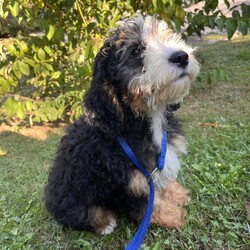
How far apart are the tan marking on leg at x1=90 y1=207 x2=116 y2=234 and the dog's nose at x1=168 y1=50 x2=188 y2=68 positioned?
1.21 m

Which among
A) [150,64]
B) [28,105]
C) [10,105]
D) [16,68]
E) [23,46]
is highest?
[150,64]

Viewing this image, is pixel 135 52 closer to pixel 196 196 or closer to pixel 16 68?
pixel 196 196

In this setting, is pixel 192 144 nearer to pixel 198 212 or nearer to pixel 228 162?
Answer: pixel 228 162

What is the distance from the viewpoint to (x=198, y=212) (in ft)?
9.45

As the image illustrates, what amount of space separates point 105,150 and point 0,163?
379cm

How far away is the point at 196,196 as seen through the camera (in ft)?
10.1

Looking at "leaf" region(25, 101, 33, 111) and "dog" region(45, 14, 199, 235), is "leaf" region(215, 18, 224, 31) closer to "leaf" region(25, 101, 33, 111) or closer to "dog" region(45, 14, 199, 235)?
"dog" region(45, 14, 199, 235)

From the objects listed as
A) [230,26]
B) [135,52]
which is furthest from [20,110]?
[135,52]

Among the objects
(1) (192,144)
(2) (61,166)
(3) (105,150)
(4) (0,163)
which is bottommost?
(4) (0,163)

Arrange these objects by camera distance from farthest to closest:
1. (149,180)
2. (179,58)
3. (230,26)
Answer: (230,26)
(149,180)
(179,58)

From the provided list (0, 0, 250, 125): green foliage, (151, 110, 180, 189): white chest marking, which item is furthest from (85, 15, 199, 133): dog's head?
Answer: (0, 0, 250, 125): green foliage

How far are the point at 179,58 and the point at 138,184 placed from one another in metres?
0.89

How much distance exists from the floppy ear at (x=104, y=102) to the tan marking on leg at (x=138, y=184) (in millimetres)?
325

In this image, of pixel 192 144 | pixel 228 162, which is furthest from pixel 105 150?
pixel 192 144
